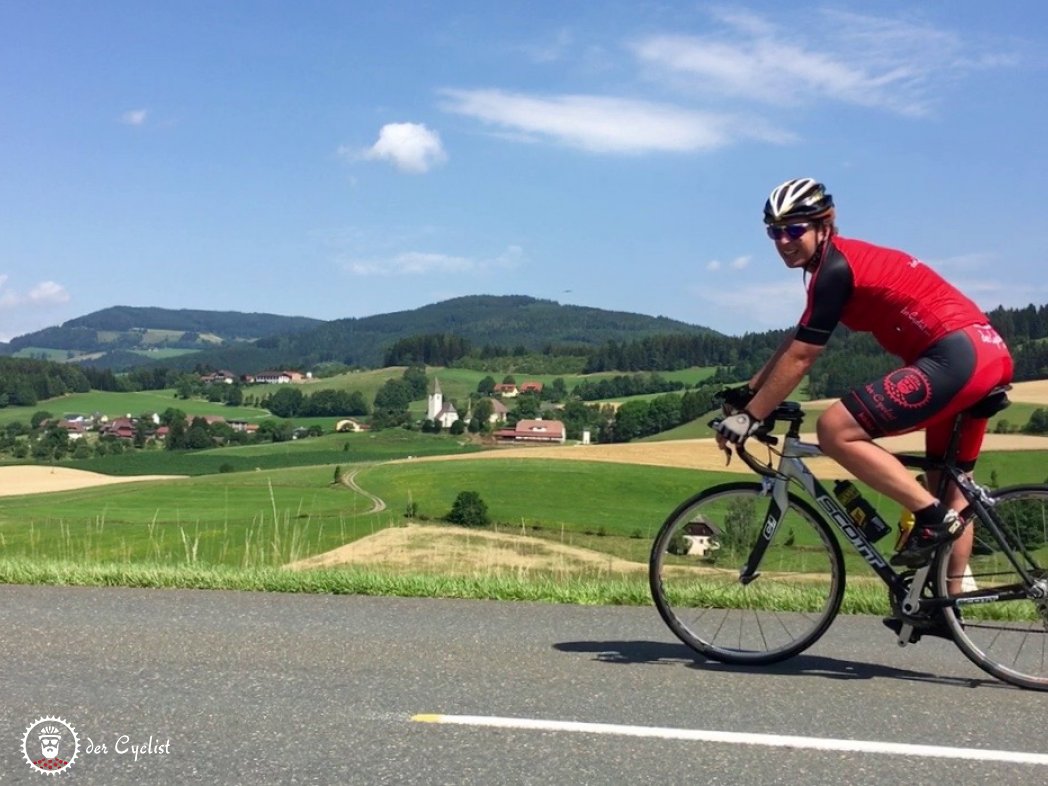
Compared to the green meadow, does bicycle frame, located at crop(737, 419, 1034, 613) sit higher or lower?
higher

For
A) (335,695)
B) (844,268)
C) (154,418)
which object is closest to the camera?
(335,695)

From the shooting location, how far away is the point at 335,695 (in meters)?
4.19

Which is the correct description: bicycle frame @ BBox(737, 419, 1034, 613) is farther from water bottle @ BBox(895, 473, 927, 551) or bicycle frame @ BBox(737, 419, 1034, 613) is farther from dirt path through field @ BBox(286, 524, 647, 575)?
dirt path through field @ BBox(286, 524, 647, 575)

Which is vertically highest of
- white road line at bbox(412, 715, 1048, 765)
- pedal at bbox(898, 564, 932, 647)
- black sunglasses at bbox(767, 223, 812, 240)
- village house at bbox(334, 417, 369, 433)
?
black sunglasses at bbox(767, 223, 812, 240)

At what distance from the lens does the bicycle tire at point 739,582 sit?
5105mm

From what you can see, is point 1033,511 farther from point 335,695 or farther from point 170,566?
point 170,566

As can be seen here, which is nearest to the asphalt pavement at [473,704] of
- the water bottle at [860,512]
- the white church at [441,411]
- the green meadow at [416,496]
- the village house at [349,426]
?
the water bottle at [860,512]

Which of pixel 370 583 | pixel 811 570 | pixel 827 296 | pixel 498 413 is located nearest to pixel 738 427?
pixel 827 296

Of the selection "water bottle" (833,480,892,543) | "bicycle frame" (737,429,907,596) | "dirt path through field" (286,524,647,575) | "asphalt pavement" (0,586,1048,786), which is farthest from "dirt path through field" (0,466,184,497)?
"water bottle" (833,480,892,543)

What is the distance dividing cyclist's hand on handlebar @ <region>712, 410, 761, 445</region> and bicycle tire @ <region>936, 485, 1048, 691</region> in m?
1.01

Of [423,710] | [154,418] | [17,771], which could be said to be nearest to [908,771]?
[423,710]

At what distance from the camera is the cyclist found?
14.8 feet

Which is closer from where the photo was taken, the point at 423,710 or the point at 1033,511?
the point at 423,710

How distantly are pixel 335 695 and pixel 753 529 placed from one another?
2264 mm
